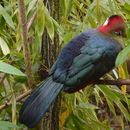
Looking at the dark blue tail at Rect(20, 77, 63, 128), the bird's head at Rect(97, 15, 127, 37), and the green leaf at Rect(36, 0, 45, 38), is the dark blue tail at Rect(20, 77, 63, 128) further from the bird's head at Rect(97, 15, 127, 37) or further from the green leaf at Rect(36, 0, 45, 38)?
the bird's head at Rect(97, 15, 127, 37)

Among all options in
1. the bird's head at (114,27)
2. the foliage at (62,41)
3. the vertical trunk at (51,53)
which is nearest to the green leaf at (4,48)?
the foliage at (62,41)

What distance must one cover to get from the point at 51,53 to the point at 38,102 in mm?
239

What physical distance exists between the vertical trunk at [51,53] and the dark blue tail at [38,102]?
0.52 feet

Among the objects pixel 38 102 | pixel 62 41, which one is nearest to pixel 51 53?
pixel 62 41

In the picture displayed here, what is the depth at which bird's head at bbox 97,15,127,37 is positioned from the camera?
1.57 metres

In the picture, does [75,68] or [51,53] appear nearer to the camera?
[75,68]

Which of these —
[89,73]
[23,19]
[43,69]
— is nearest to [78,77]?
[89,73]

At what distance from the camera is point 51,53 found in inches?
61.4

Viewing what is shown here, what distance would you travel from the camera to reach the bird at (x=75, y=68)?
1.39m

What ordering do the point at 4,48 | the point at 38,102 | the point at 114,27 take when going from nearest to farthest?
the point at 38,102 < the point at 4,48 < the point at 114,27

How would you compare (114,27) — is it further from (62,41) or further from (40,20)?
(40,20)

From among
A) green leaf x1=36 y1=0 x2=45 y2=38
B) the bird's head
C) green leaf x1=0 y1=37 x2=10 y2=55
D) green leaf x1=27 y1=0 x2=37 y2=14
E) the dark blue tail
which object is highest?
green leaf x1=27 y1=0 x2=37 y2=14

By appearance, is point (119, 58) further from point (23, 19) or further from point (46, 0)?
point (46, 0)

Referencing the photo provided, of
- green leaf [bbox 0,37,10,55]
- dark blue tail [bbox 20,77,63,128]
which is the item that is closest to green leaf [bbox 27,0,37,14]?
green leaf [bbox 0,37,10,55]
